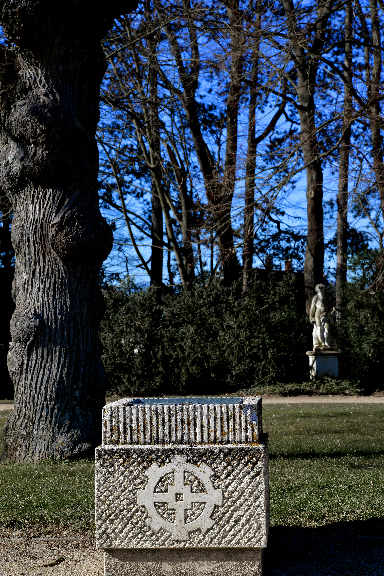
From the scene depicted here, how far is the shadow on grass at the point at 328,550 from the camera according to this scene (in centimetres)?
370

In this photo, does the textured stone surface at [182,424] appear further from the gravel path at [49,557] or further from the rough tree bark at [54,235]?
the rough tree bark at [54,235]

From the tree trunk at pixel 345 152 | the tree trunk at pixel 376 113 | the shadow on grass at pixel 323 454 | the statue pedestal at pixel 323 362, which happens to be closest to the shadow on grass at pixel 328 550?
the shadow on grass at pixel 323 454

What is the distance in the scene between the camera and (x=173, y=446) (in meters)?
3.38

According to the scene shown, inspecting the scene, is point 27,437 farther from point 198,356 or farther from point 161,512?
point 198,356

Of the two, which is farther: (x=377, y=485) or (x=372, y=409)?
(x=372, y=409)

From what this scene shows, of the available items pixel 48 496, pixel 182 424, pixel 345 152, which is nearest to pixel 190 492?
pixel 182 424

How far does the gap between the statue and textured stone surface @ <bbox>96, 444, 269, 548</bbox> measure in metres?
14.7

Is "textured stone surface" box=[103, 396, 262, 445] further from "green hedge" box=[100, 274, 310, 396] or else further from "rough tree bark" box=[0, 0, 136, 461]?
"green hedge" box=[100, 274, 310, 396]

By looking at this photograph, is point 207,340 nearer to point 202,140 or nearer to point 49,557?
point 202,140

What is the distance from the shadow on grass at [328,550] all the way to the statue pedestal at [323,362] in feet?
42.9

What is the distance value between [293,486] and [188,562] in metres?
2.60

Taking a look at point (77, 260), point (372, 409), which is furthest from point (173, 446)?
point (372, 409)

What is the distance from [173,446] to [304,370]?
15.3 m

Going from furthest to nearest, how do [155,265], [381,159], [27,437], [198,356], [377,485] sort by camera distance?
1. [155,265]
2. [198,356]
3. [381,159]
4. [27,437]
5. [377,485]
